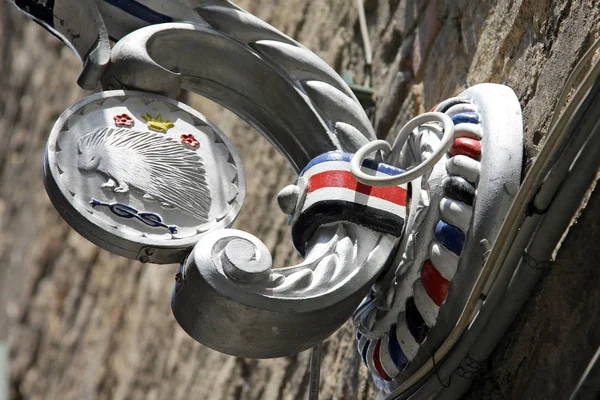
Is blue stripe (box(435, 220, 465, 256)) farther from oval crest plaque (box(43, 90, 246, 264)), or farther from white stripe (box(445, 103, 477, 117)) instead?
oval crest plaque (box(43, 90, 246, 264))

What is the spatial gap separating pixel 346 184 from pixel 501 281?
11.6 inches

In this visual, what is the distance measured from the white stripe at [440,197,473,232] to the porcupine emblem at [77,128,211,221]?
358 mm

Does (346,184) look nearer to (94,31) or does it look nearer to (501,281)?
(501,281)

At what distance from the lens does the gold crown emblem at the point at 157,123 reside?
1872 millimetres

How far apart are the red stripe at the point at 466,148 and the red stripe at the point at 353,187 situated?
0.10 m

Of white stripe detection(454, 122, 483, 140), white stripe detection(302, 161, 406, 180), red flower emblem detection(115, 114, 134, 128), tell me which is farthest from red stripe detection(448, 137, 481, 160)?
red flower emblem detection(115, 114, 134, 128)

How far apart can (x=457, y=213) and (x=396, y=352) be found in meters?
0.24

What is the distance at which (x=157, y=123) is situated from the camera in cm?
188

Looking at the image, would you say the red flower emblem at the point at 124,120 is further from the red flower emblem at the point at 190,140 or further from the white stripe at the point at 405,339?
the white stripe at the point at 405,339

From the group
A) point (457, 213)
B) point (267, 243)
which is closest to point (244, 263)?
point (457, 213)

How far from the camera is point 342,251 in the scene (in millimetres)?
1741

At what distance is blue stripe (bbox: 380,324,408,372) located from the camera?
1.80m

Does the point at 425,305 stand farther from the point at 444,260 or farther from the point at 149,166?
the point at 149,166

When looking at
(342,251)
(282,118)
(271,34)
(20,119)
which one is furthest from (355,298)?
(20,119)
